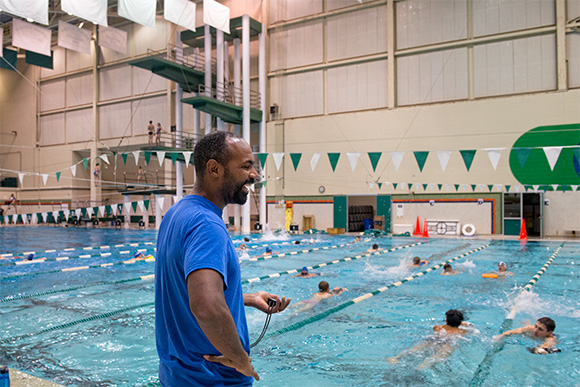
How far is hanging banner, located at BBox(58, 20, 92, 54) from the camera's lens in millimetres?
21078

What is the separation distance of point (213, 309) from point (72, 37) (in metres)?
23.5

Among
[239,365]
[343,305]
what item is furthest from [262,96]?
[239,365]

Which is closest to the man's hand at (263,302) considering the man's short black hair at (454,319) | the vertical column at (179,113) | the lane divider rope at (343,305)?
the lane divider rope at (343,305)

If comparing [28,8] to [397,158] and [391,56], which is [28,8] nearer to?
[397,158]

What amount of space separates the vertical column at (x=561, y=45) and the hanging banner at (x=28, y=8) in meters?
18.7

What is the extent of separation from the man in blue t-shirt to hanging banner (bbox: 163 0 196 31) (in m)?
14.7

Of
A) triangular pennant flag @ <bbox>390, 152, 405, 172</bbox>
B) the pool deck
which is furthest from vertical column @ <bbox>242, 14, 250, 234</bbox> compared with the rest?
the pool deck

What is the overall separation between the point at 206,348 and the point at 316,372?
11.0ft

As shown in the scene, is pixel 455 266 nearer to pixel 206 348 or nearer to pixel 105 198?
pixel 206 348

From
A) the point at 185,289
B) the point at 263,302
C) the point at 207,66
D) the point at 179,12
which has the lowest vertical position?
the point at 263,302

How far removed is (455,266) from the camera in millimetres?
11438

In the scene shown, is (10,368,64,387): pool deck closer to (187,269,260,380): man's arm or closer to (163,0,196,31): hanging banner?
(187,269,260,380): man's arm

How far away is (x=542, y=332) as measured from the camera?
5625 mm

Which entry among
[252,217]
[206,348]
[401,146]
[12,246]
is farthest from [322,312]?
[252,217]
